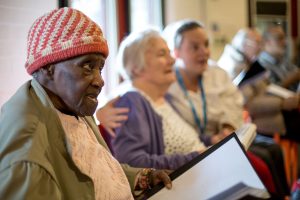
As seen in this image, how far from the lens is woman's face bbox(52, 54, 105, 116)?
1034mm

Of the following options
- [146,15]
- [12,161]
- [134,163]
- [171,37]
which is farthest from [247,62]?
[12,161]

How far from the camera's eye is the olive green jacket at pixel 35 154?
87 cm

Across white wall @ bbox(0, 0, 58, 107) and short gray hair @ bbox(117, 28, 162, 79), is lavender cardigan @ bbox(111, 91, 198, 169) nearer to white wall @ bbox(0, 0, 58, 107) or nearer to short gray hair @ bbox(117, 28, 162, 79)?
short gray hair @ bbox(117, 28, 162, 79)

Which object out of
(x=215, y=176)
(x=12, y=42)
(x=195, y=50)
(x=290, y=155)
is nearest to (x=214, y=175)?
(x=215, y=176)

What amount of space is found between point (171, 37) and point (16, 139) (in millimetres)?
1831

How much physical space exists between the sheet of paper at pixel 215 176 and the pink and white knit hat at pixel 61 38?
0.45 metres

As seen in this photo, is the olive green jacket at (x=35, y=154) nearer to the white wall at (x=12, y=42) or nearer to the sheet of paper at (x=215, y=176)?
the sheet of paper at (x=215, y=176)

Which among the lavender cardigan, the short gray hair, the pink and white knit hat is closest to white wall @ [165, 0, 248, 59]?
the short gray hair

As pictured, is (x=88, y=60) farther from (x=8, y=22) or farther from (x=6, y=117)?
(x=8, y=22)

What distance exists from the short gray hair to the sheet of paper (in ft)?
2.84

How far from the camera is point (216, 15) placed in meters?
4.37

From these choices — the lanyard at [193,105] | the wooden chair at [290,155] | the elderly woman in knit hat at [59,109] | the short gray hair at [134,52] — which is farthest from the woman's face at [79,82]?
the wooden chair at [290,155]

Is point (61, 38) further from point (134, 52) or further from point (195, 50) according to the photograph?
point (195, 50)

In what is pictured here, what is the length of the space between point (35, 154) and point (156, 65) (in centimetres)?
133
